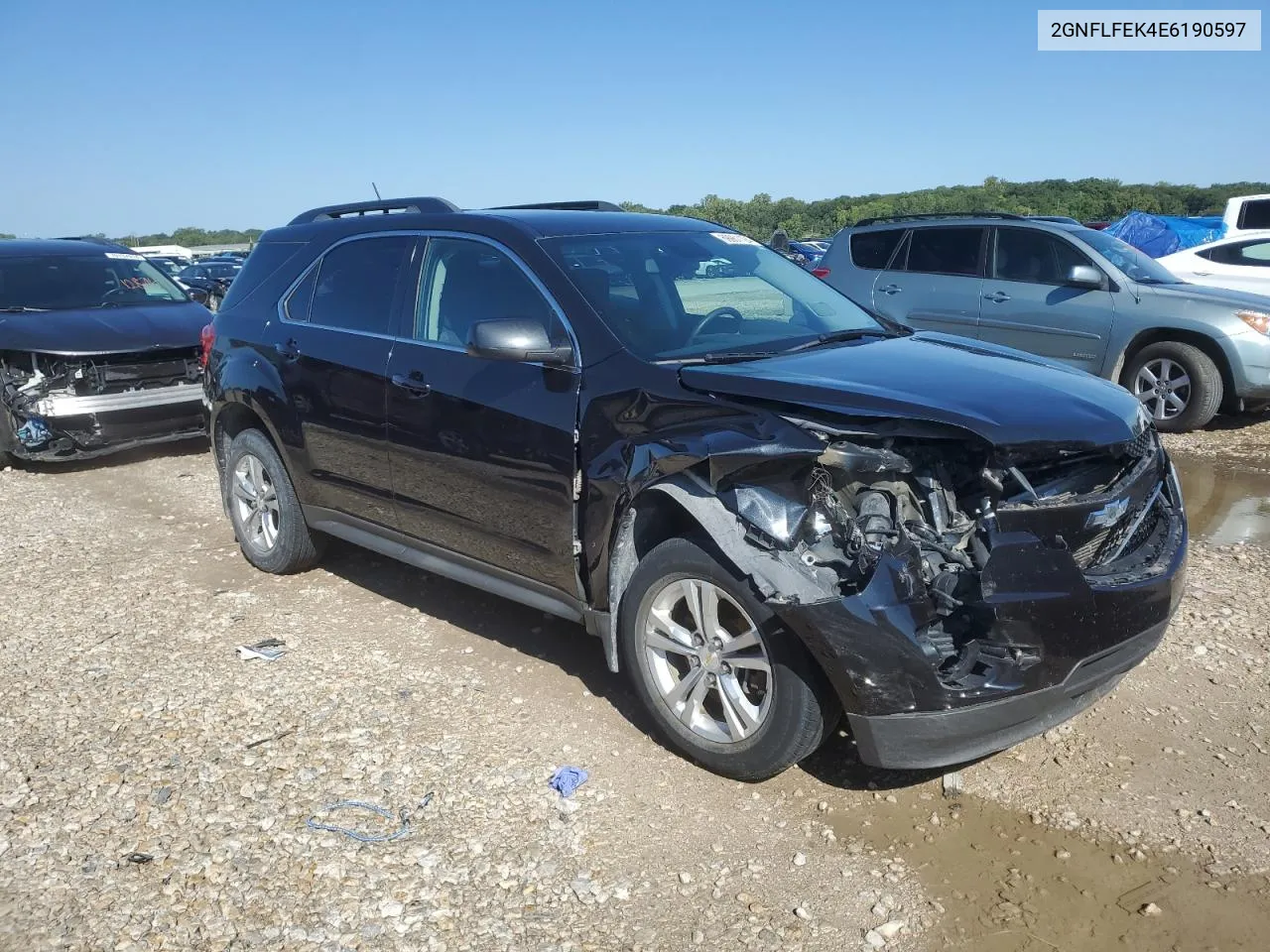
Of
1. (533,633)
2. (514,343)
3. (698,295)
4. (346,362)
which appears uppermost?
(698,295)

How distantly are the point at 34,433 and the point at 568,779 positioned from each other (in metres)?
6.63

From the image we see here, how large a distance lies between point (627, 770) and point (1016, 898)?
4.36 ft

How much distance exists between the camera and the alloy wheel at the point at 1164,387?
8.66 metres

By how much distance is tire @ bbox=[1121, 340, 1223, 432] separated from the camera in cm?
848

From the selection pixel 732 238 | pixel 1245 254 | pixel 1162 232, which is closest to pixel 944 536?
pixel 732 238

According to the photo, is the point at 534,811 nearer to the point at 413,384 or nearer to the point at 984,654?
the point at 984,654

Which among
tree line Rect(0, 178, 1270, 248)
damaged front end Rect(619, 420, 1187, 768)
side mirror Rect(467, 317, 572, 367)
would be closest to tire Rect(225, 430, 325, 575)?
side mirror Rect(467, 317, 572, 367)

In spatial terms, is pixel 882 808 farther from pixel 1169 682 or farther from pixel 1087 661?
pixel 1169 682

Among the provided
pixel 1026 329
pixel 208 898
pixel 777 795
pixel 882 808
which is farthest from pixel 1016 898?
pixel 1026 329

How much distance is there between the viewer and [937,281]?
9.80m

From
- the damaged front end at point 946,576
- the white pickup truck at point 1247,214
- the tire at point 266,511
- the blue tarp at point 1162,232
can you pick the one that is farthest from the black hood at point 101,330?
the blue tarp at point 1162,232

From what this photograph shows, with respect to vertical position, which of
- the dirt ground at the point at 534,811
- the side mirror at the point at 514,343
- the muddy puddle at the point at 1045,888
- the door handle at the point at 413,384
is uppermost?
the side mirror at the point at 514,343

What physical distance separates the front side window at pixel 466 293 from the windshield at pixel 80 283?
5.78 metres

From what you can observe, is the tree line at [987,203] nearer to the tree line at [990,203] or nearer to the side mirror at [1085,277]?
the tree line at [990,203]
